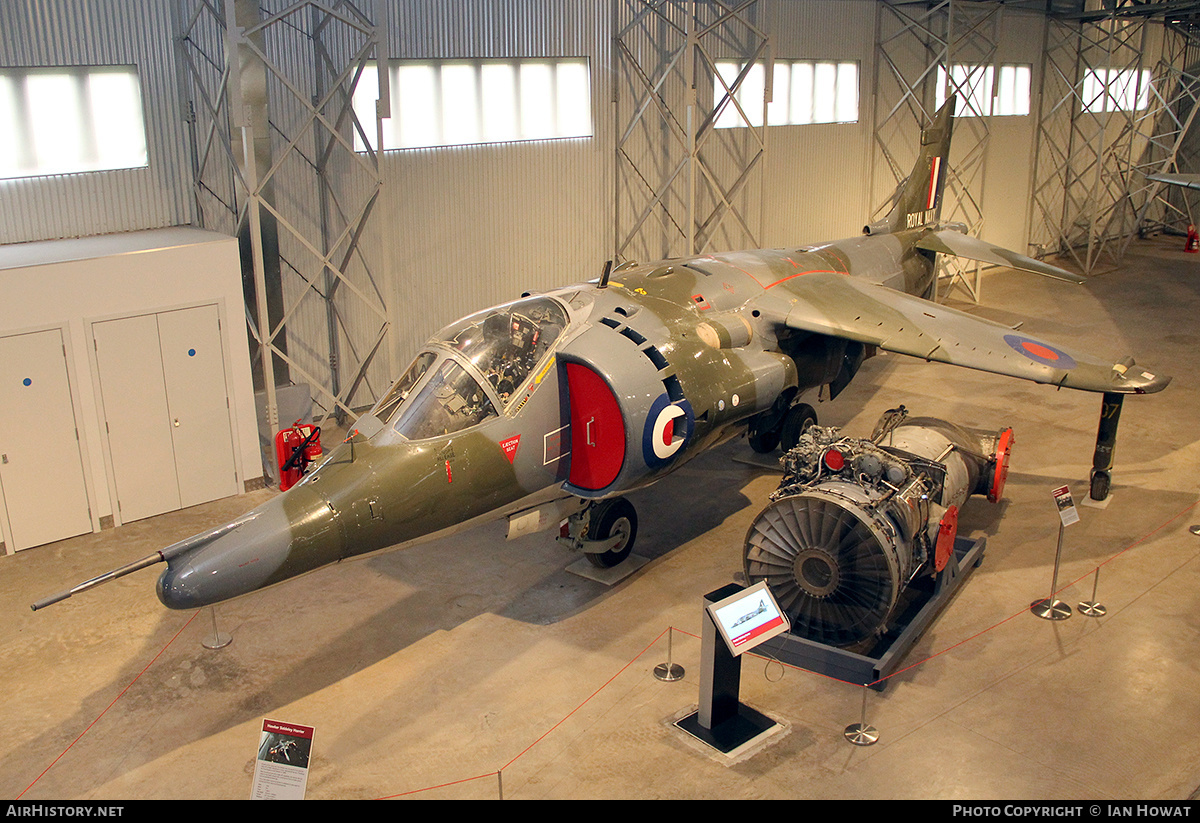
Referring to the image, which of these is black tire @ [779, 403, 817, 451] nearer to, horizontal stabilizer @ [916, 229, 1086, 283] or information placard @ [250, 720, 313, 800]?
horizontal stabilizer @ [916, 229, 1086, 283]

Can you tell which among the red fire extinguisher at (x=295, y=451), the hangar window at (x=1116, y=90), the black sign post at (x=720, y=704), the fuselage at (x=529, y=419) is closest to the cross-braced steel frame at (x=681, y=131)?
the fuselage at (x=529, y=419)

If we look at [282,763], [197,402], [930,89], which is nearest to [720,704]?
[282,763]

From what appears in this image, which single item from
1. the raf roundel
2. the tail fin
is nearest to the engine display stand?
the raf roundel

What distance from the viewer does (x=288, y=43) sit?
538 inches

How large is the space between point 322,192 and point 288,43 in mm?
1979

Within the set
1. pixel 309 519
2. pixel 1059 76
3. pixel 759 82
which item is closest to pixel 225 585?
pixel 309 519

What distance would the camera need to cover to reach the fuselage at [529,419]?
8312 millimetres

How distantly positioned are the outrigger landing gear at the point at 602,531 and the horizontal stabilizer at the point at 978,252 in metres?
7.92

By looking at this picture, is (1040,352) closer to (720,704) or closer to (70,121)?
(720,704)

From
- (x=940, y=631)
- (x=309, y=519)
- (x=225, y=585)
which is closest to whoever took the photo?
(x=225, y=585)

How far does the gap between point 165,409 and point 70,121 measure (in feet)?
12.0

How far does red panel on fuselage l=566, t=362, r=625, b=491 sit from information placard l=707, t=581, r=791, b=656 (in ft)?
7.42

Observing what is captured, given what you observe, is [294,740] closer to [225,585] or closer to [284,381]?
[225,585]

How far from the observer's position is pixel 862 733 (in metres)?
8.02
